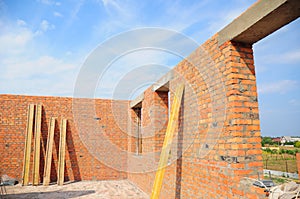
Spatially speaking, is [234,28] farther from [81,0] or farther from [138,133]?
[138,133]

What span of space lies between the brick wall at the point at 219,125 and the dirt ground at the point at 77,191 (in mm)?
2788

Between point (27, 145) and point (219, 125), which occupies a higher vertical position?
point (219, 125)

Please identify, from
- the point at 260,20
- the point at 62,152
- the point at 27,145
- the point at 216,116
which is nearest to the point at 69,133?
the point at 62,152

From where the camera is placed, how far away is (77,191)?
677 centimetres

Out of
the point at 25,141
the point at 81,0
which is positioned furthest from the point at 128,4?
the point at 25,141

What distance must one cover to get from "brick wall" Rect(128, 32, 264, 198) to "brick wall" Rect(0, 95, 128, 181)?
17.9 ft

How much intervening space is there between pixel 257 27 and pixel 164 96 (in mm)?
3560

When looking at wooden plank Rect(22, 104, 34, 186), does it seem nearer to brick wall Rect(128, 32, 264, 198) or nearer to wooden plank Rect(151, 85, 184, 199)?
wooden plank Rect(151, 85, 184, 199)

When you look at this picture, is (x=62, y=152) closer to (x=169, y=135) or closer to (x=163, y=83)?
(x=163, y=83)

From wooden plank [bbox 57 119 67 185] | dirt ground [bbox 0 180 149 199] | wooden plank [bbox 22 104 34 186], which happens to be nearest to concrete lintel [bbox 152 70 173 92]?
dirt ground [bbox 0 180 149 199]

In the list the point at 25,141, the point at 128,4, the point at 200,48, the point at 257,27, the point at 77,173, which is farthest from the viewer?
the point at 77,173

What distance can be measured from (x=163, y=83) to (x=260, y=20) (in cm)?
293

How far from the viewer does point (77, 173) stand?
8508mm

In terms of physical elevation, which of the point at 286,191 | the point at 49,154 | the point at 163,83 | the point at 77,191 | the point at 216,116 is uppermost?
the point at 163,83
